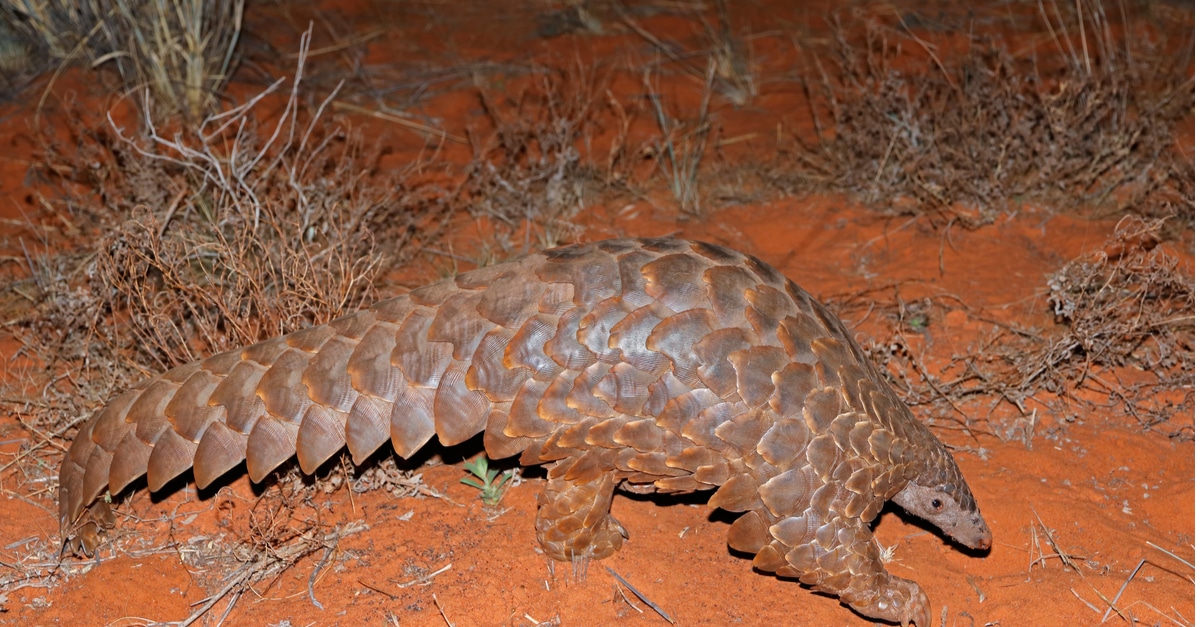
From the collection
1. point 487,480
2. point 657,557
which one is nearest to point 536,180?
point 487,480

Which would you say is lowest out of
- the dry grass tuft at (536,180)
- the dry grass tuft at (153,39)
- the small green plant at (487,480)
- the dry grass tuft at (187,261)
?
the small green plant at (487,480)

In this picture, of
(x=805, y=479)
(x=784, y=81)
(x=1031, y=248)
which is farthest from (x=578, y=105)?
(x=805, y=479)

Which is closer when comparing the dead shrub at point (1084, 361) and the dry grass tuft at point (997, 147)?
the dead shrub at point (1084, 361)

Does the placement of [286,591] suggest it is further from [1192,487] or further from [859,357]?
[1192,487]

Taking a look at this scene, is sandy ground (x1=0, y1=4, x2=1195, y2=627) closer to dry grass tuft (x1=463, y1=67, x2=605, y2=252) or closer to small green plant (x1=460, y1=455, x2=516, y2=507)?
small green plant (x1=460, y1=455, x2=516, y2=507)

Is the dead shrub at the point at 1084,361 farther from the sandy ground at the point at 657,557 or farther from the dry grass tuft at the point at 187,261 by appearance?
the dry grass tuft at the point at 187,261

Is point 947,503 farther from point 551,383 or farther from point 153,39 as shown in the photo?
point 153,39

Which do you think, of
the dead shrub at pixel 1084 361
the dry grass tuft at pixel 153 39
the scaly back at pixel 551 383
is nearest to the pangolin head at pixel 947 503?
the scaly back at pixel 551 383

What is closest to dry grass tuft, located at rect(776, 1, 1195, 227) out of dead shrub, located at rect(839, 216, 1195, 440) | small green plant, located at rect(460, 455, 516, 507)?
dead shrub, located at rect(839, 216, 1195, 440)
